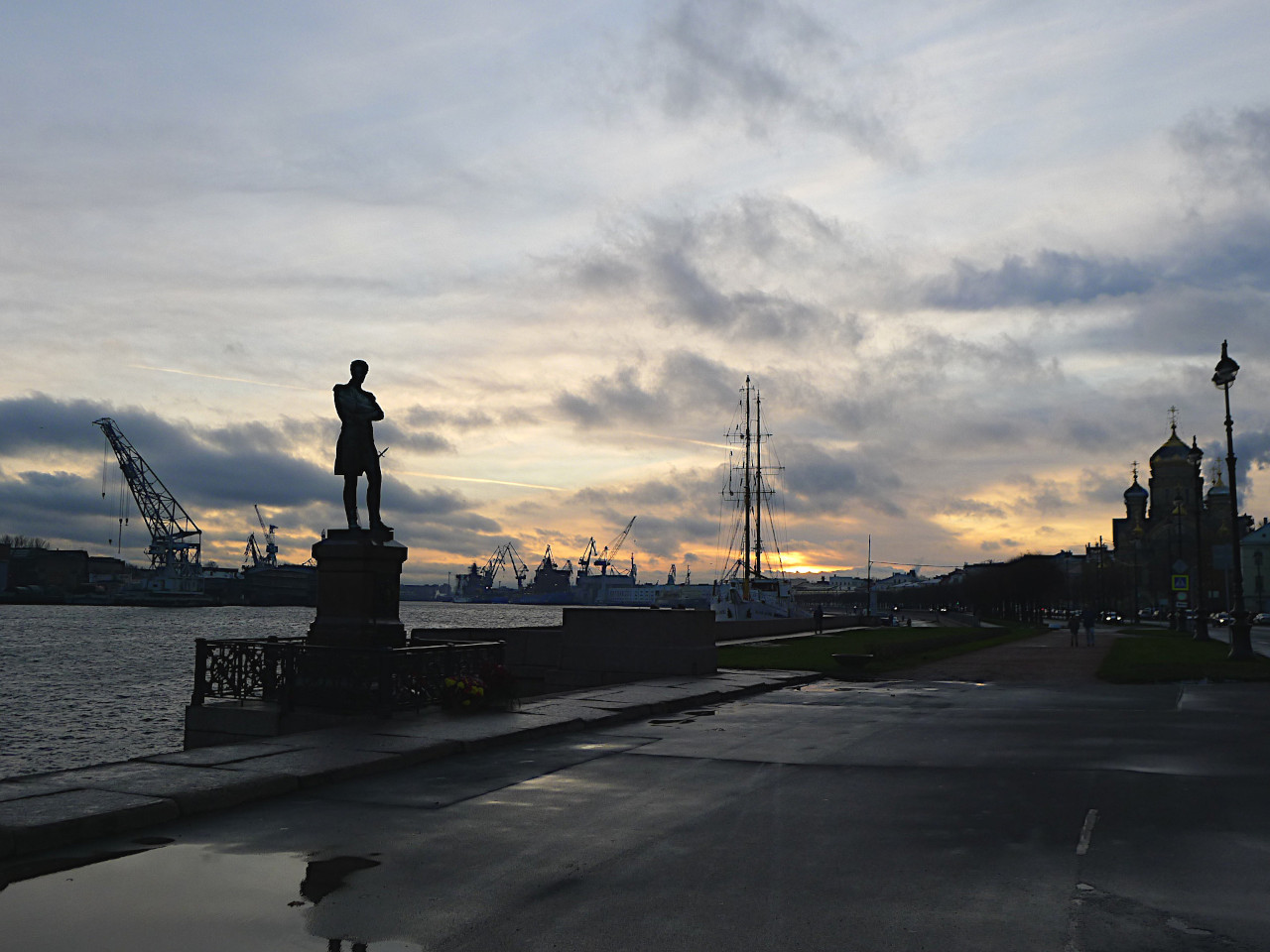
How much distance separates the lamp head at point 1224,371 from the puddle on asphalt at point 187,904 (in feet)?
104

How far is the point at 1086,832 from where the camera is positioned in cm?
836

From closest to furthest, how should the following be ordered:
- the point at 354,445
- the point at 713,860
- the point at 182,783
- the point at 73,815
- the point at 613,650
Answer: the point at 713,860
the point at 73,815
the point at 182,783
the point at 354,445
the point at 613,650

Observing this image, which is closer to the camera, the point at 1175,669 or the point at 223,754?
the point at 223,754

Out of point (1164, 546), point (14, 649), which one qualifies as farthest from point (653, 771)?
point (1164, 546)

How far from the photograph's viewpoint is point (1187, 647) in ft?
131

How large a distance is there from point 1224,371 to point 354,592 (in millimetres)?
27318

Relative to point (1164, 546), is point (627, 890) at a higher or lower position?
lower

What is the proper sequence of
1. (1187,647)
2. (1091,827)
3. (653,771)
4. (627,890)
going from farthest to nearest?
(1187,647), (653,771), (1091,827), (627,890)

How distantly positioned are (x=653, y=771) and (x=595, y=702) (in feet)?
20.8

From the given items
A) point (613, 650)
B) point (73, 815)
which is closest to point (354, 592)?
point (73, 815)

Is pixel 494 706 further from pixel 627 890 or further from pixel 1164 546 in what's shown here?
pixel 1164 546

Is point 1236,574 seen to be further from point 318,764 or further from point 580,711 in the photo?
point 318,764

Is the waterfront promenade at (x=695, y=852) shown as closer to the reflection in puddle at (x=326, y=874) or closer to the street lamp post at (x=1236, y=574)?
the reflection in puddle at (x=326, y=874)

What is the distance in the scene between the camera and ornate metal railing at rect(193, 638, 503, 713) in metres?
15.1
